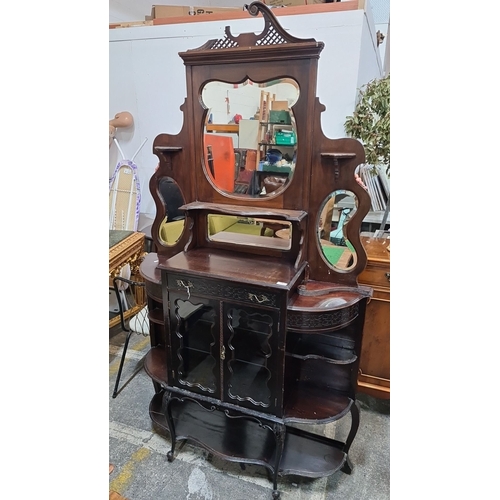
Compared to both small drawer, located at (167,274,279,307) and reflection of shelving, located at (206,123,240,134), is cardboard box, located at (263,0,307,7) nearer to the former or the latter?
reflection of shelving, located at (206,123,240,134)

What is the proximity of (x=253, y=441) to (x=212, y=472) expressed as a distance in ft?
0.72

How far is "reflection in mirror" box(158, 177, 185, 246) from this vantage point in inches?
64.6

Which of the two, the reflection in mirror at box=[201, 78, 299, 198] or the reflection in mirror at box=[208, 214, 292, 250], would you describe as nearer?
the reflection in mirror at box=[201, 78, 299, 198]

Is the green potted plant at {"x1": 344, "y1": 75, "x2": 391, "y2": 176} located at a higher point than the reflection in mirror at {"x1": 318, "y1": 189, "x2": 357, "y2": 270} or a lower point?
higher

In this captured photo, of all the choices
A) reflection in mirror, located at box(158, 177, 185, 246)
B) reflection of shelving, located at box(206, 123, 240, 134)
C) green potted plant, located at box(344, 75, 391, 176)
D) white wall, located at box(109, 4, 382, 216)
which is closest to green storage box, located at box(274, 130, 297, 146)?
reflection of shelving, located at box(206, 123, 240, 134)

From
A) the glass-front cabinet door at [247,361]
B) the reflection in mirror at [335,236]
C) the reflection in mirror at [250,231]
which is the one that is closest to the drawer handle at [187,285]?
the glass-front cabinet door at [247,361]

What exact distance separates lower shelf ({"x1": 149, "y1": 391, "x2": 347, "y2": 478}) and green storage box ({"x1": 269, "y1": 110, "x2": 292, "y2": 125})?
3.77ft

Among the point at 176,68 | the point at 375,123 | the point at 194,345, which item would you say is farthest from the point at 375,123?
the point at 176,68

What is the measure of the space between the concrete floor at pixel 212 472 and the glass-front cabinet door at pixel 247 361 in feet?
1.32

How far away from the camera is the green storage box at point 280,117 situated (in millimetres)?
1315

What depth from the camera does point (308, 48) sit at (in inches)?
44.0

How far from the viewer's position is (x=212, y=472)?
1487mm
